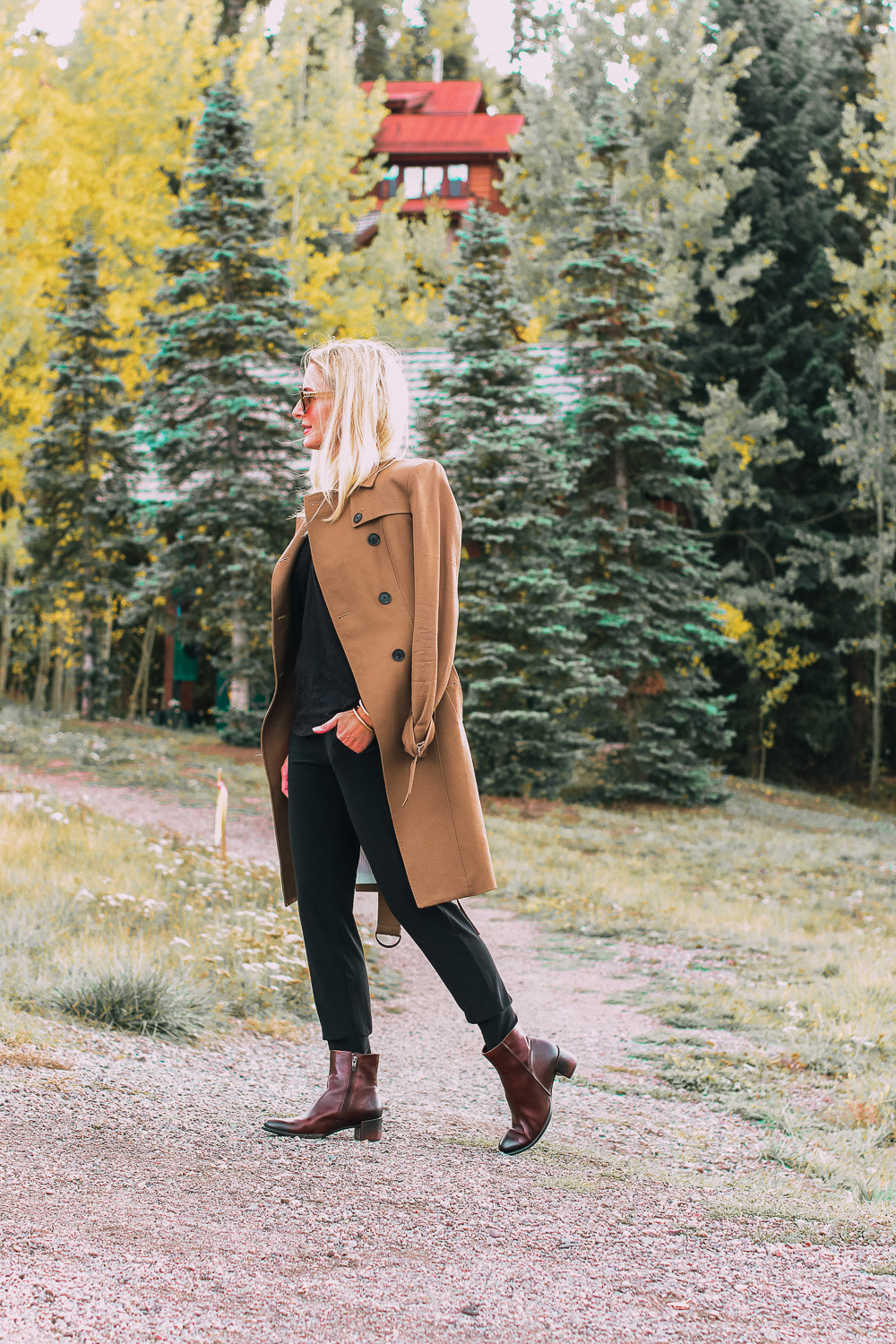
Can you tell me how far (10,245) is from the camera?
687 inches

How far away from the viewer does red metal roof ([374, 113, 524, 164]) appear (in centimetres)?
4144

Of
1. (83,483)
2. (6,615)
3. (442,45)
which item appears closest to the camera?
(83,483)

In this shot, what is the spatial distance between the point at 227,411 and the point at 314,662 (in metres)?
13.0

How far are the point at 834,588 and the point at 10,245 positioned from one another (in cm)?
1584

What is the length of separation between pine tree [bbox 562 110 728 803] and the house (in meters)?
24.8

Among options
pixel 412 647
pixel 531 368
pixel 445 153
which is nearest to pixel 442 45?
pixel 445 153

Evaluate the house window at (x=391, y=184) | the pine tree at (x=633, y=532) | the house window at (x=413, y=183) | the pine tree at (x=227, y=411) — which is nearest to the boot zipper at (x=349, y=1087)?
the pine tree at (x=227, y=411)

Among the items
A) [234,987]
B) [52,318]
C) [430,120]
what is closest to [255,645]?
[52,318]

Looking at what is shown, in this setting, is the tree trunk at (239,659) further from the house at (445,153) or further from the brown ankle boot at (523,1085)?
the house at (445,153)

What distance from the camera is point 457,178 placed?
139 ft

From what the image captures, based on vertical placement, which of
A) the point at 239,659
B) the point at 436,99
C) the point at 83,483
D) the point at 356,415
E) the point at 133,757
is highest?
the point at 436,99

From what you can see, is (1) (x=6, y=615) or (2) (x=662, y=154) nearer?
(1) (x=6, y=615)

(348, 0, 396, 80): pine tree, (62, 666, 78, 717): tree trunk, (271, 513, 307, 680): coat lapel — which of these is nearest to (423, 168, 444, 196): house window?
(348, 0, 396, 80): pine tree

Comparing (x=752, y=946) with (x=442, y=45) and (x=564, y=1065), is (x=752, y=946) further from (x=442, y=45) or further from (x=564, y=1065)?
(x=442, y=45)
